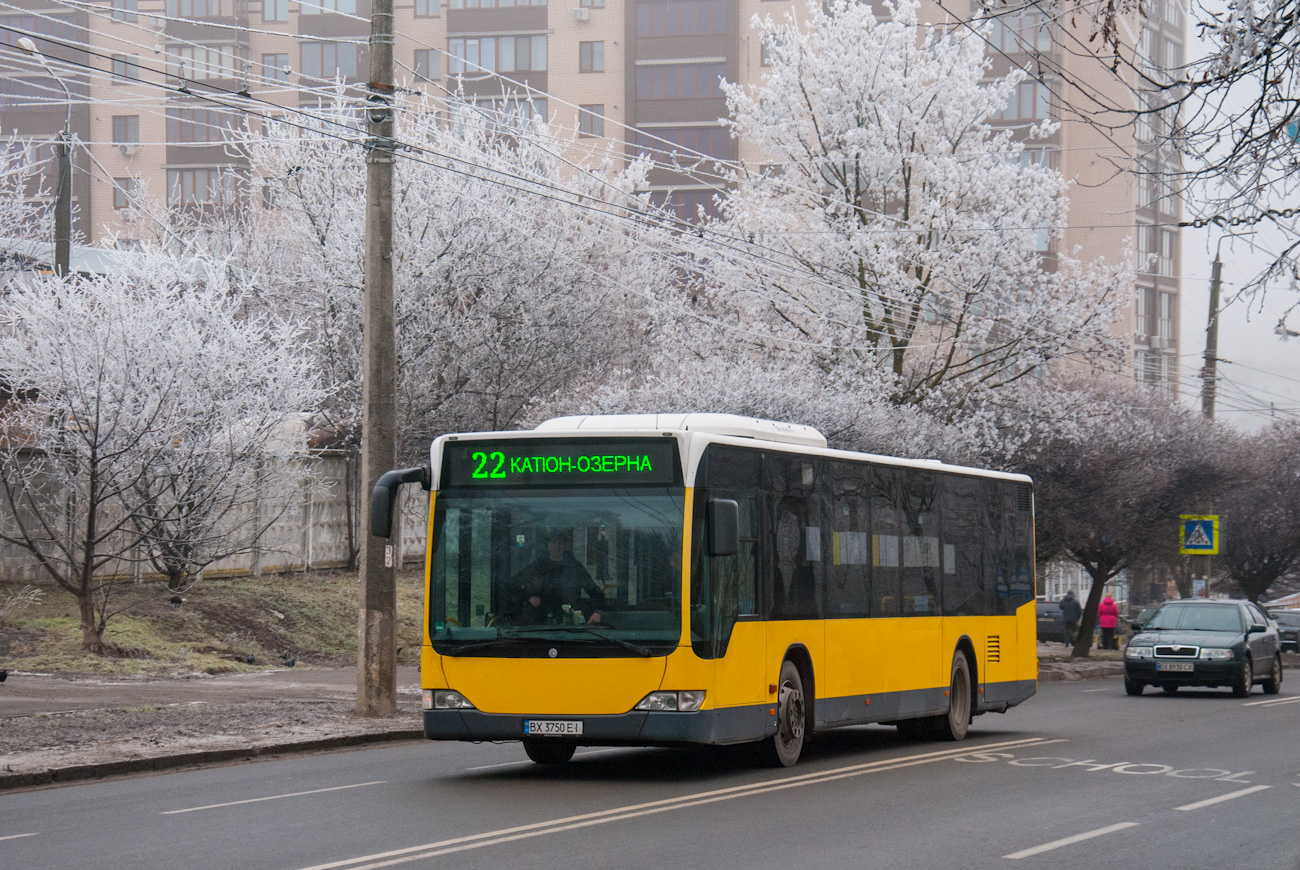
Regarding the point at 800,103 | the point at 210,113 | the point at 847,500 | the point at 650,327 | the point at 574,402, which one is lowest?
the point at 847,500

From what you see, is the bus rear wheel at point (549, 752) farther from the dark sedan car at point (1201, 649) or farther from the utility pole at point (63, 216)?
the utility pole at point (63, 216)

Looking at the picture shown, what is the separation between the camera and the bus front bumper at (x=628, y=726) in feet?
39.4

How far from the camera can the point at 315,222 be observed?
31.4m

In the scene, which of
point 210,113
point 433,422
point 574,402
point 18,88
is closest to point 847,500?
point 574,402

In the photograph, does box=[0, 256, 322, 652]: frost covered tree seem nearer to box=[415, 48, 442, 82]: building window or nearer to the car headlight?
the car headlight

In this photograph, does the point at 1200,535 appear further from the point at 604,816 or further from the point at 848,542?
the point at 604,816

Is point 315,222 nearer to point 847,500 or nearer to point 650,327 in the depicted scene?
point 650,327

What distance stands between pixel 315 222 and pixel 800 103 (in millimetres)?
12402

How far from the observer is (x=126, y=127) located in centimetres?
8044

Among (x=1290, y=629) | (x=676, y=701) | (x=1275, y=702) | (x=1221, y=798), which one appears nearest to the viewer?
(x=1221, y=798)

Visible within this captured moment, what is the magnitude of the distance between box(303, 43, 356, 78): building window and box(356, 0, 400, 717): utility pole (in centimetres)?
6385

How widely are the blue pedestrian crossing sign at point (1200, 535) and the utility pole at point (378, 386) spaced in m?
22.2

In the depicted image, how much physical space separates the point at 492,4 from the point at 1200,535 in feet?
173

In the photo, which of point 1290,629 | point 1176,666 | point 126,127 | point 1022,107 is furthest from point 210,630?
point 126,127
